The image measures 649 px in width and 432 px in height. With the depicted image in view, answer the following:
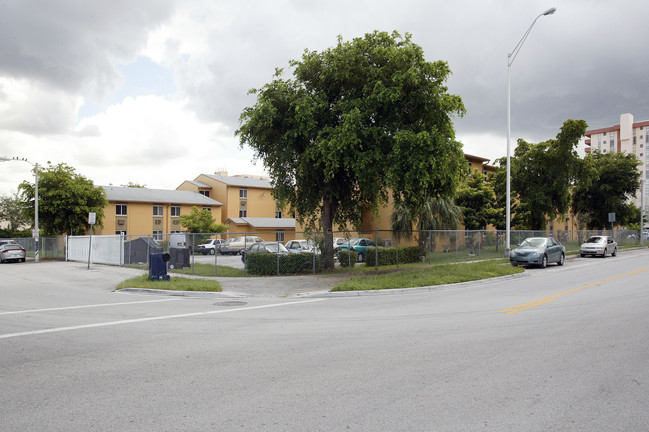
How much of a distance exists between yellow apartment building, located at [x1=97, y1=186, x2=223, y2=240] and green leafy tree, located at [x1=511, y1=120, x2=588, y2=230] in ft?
117

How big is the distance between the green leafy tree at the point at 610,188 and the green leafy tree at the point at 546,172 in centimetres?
715

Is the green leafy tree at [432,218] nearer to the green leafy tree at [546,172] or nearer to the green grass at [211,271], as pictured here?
the green leafy tree at [546,172]

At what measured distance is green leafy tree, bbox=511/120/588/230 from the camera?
36656mm

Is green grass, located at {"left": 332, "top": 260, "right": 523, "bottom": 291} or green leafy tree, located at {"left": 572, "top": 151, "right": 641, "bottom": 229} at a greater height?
green leafy tree, located at {"left": 572, "top": 151, "right": 641, "bottom": 229}

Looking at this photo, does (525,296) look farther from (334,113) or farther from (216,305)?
(334,113)

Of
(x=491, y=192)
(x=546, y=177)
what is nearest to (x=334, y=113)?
(x=491, y=192)

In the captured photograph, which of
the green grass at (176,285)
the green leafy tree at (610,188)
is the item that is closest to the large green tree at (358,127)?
the green grass at (176,285)

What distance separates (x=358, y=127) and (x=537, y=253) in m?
11.9

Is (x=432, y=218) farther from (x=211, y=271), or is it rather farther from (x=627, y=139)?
(x=627, y=139)

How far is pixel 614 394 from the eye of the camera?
4629 millimetres

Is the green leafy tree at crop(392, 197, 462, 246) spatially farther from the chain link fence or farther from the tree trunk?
the tree trunk

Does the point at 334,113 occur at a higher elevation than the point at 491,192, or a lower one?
higher

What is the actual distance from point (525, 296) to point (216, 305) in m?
8.32

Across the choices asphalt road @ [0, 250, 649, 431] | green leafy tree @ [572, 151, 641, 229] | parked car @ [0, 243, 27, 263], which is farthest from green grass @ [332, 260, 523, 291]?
green leafy tree @ [572, 151, 641, 229]
